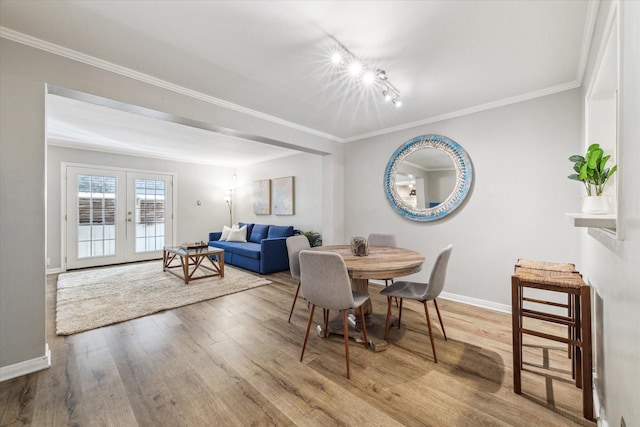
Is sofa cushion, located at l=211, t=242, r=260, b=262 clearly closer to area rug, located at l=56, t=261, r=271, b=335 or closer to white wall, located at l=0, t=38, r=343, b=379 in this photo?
area rug, located at l=56, t=261, r=271, b=335

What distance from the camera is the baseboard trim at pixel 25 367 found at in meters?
1.81

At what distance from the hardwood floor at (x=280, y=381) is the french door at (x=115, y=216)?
329cm

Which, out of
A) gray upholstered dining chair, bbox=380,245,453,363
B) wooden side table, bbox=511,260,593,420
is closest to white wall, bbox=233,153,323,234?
gray upholstered dining chair, bbox=380,245,453,363

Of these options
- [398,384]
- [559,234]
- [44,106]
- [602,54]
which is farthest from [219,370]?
[559,234]

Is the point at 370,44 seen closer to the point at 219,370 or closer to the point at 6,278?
the point at 219,370

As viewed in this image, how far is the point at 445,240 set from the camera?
11.1 ft

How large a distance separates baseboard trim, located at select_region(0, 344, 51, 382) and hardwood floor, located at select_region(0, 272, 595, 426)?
0.05 meters

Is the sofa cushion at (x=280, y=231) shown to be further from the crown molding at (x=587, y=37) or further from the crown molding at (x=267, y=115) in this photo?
the crown molding at (x=587, y=37)

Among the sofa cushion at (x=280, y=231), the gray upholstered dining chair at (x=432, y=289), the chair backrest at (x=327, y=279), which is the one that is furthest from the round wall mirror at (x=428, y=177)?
the sofa cushion at (x=280, y=231)

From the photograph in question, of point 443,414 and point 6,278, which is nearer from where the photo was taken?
point 443,414

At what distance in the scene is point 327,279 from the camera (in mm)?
1896

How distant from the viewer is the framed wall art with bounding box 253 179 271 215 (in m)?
6.34

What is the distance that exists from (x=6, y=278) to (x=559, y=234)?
4.61 meters

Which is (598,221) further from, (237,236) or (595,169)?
(237,236)
